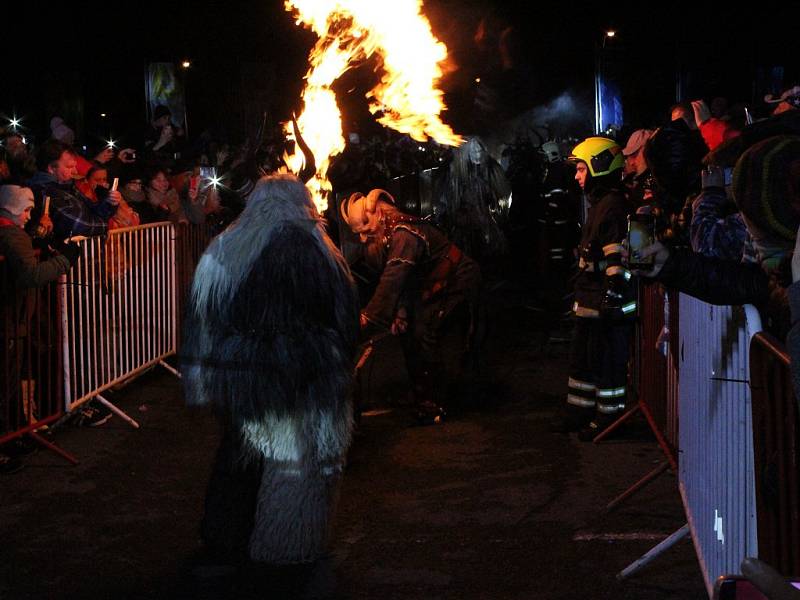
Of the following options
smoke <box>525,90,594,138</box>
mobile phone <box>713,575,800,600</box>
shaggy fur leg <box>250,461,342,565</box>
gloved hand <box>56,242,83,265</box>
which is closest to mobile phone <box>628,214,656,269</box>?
mobile phone <box>713,575,800,600</box>

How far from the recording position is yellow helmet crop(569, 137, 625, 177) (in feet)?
26.7

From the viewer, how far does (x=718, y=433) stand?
418 centimetres

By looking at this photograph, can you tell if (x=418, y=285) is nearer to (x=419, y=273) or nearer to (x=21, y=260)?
(x=419, y=273)

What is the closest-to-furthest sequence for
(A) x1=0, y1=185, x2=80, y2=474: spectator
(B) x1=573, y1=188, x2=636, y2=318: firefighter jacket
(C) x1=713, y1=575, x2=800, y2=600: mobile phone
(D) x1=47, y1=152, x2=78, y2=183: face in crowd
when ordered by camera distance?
(C) x1=713, y1=575, x2=800, y2=600: mobile phone → (A) x1=0, y1=185, x2=80, y2=474: spectator → (B) x1=573, y1=188, x2=636, y2=318: firefighter jacket → (D) x1=47, y1=152, x2=78, y2=183: face in crowd

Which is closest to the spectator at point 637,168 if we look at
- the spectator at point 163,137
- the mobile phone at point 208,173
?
the mobile phone at point 208,173

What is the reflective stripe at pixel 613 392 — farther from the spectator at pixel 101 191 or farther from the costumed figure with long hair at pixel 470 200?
the costumed figure with long hair at pixel 470 200

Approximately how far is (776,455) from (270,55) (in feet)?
71.5

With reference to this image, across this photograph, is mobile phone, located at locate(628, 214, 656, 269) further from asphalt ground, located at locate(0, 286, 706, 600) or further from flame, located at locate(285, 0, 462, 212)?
flame, located at locate(285, 0, 462, 212)

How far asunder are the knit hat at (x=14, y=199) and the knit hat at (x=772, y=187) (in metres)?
5.60

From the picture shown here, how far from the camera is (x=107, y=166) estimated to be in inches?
459

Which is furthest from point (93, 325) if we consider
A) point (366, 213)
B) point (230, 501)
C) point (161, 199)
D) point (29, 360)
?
point (230, 501)

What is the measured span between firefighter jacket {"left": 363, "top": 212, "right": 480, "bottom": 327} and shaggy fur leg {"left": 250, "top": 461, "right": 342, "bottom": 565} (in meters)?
2.72

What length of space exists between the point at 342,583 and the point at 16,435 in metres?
3.16

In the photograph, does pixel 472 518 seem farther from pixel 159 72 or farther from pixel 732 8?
pixel 732 8
